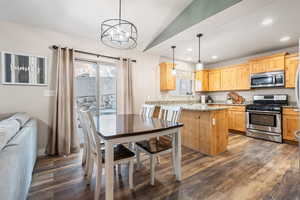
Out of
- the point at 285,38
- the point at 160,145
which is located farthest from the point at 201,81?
the point at 160,145

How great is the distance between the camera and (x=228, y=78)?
4.83 metres

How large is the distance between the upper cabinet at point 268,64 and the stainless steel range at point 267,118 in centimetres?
79

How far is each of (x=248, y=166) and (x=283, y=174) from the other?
424 millimetres

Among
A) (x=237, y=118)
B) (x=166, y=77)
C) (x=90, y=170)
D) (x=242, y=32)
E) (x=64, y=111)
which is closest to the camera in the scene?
(x=90, y=170)

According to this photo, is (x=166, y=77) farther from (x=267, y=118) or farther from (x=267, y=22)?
(x=267, y=118)

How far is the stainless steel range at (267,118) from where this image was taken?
3.42m

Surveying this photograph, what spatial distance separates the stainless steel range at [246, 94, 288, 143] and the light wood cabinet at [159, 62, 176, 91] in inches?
92.5

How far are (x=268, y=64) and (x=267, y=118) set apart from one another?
153 centimetres

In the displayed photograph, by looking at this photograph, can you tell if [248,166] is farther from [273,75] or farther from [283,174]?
[273,75]

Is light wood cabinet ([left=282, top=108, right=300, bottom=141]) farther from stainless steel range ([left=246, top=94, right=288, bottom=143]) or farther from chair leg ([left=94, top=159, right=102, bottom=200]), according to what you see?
chair leg ([left=94, top=159, right=102, bottom=200])

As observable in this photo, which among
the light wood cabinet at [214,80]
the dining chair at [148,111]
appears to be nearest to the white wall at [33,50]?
the dining chair at [148,111]

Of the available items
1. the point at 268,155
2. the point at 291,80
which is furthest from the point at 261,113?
the point at 268,155

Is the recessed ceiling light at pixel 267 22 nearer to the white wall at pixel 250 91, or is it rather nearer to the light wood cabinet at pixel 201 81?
the white wall at pixel 250 91

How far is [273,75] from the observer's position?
3736 millimetres
